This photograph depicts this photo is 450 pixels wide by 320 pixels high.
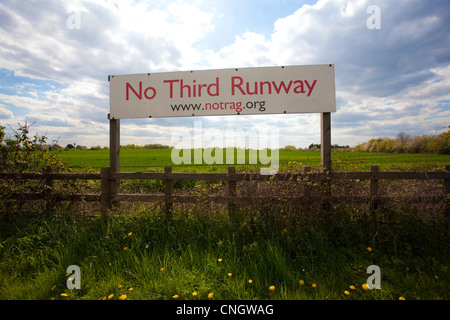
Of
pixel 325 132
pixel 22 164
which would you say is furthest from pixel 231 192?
pixel 22 164

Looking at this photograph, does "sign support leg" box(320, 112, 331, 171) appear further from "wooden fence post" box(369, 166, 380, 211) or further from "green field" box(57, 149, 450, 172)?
"wooden fence post" box(369, 166, 380, 211)

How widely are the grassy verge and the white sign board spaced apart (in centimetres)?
210

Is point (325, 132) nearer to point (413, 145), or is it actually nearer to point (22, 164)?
point (22, 164)

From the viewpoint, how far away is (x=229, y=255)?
3.23m

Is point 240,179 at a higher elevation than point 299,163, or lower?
lower

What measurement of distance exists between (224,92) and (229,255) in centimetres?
315

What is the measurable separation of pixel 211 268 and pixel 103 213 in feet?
8.91

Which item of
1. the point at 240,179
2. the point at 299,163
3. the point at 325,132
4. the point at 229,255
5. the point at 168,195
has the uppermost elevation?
the point at 325,132

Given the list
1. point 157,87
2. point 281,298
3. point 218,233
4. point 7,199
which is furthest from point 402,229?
point 7,199

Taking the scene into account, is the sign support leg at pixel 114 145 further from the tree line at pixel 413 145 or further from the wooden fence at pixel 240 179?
the tree line at pixel 413 145

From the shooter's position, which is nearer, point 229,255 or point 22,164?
point 229,255

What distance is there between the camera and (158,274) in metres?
2.96

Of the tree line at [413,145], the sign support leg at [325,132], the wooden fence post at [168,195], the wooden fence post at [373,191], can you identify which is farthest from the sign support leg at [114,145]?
the tree line at [413,145]

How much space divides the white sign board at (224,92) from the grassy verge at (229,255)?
6.90 ft
